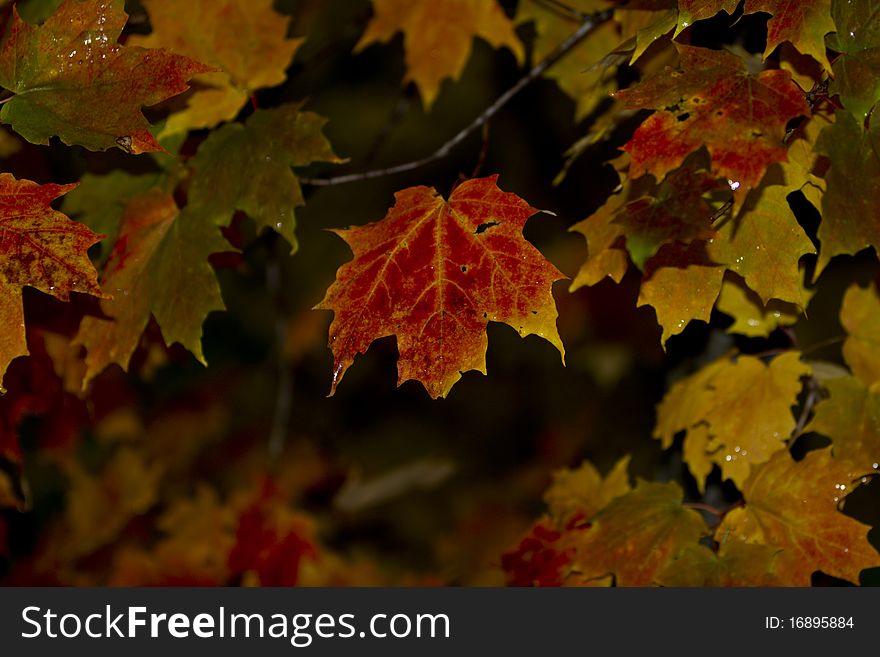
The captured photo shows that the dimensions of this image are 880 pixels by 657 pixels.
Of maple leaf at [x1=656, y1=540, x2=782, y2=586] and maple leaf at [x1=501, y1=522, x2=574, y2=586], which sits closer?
maple leaf at [x1=656, y1=540, x2=782, y2=586]

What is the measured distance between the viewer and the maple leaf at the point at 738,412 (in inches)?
62.4

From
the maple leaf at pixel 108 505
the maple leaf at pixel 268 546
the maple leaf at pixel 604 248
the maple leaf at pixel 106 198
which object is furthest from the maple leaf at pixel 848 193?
the maple leaf at pixel 108 505

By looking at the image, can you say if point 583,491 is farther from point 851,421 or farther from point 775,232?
point 775,232

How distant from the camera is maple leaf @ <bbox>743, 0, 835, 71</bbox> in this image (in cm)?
117

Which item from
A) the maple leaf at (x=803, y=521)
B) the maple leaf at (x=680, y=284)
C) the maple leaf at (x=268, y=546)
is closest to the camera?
the maple leaf at (x=680, y=284)

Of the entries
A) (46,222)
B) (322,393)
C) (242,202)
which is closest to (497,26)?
(242,202)

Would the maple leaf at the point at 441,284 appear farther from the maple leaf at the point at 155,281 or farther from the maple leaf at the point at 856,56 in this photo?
the maple leaf at the point at 856,56

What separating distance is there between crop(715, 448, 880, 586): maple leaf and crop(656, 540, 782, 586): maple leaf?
0.03 metres

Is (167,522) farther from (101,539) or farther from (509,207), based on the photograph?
(509,207)

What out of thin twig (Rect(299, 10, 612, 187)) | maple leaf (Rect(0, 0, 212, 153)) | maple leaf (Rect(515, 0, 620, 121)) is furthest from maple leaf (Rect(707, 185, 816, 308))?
maple leaf (Rect(0, 0, 212, 153))

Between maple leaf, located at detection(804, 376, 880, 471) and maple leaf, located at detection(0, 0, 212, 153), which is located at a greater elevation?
maple leaf, located at detection(0, 0, 212, 153)

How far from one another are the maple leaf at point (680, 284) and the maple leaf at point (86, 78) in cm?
77

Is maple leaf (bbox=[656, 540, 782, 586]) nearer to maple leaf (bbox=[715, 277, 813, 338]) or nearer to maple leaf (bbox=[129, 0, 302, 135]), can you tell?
maple leaf (bbox=[715, 277, 813, 338])

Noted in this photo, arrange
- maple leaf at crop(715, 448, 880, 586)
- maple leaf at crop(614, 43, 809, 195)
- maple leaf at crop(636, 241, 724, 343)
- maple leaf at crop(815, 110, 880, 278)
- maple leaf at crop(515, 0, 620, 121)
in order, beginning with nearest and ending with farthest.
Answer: maple leaf at crop(614, 43, 809, 195) → maple leaf at crop(815, 110, 880, 278) → maple leaf at crop(636, 241, 724, 343) → maple leaf at crop(715, 448, 880, 586) → maple leaf at crop(515, 0, 620, 121)
